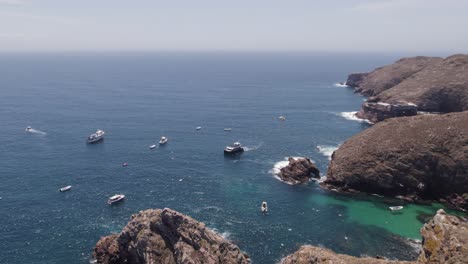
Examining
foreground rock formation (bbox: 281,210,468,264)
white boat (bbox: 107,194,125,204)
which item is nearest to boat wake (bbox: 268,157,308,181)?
white boat (bbox: 107,194,125,204)

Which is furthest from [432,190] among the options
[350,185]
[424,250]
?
[424,250]

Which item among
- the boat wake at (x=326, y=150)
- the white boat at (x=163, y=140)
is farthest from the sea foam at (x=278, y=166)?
the white boat at (x=163, y=140)

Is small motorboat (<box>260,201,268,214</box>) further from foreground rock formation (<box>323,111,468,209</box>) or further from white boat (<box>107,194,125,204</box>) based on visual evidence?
white boat (<box>107,194,125,204</box>)

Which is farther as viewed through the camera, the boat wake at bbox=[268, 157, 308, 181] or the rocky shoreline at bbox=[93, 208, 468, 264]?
the boat wake at bbox=[268, 157, 308, 181]

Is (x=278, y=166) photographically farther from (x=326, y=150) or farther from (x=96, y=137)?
(x=96, y=137)

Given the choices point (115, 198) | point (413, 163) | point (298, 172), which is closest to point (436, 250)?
point (413, 163)

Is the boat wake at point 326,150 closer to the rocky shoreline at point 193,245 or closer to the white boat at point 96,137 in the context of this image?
the rocky shoreline at point 193,245

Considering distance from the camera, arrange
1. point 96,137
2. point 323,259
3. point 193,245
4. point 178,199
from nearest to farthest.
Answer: point 323,259 → point 193,245 → point 178,199 → point 96,137
